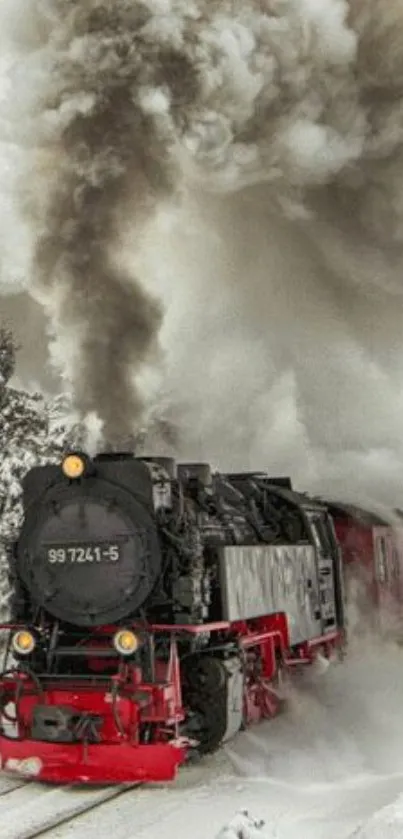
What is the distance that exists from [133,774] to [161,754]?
257 mm

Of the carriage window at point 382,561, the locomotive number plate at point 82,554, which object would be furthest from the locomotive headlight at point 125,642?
the carriage window at point 382,561

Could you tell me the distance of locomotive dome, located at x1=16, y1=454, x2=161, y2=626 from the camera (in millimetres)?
7707

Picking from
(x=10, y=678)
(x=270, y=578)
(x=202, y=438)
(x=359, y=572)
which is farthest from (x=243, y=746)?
(x=202, y=438)

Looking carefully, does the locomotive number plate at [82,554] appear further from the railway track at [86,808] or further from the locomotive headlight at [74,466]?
the railway track at [86,808]

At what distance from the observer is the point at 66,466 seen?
793 cm

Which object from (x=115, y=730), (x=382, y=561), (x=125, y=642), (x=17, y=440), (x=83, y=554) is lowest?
(x=115, y=730)

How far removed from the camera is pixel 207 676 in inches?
305

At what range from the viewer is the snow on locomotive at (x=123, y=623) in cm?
729

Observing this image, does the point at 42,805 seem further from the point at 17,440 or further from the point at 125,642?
the point at 17,440

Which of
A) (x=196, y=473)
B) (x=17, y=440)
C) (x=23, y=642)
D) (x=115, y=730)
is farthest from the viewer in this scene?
(x=17, y=440)

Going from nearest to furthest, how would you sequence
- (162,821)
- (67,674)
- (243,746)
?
1. (162,821)
2. (67,674)
3. (243,746)

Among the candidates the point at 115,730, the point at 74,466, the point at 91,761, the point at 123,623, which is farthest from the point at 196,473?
the point at 91,761

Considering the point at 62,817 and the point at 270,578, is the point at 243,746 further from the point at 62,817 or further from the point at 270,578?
the point at 62,817

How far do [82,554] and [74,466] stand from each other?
2.25 feet
